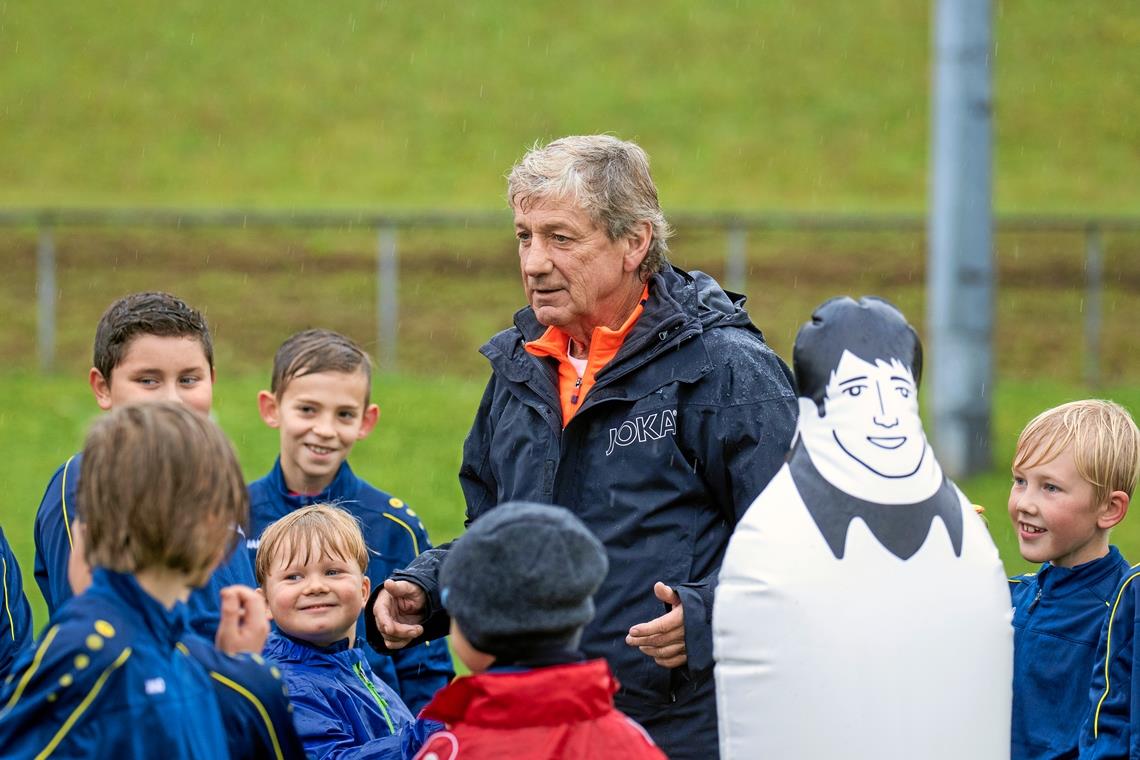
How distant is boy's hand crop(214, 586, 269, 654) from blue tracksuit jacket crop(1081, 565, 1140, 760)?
1958 millimetres

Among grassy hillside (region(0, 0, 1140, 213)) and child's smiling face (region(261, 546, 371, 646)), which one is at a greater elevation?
grassy hillside (region(0, 0, 1140, 213))

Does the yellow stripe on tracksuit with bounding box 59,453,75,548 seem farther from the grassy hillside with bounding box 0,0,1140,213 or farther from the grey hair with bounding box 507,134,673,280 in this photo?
the grassy hillside with bounding box 0,0,1140,213

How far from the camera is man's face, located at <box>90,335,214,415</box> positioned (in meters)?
4.51

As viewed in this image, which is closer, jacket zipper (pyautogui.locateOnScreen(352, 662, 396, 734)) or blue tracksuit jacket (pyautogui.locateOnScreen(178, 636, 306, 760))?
blue tracksuit jacket (pyautogui.locateOnScreen(178, 636, 306, 760))

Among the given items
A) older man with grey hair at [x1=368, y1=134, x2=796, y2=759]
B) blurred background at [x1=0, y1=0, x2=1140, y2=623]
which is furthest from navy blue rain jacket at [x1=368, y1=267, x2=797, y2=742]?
blurred background at [x1=0, y1=0, x2=1140, y2=623]

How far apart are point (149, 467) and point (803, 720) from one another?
1.33 m

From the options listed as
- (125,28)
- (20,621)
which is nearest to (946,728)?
(20,621)

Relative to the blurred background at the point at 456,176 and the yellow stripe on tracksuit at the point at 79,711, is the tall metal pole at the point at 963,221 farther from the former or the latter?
the yellow stripe on tracksuit at the point at 79,711

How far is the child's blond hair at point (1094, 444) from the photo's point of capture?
4.11m

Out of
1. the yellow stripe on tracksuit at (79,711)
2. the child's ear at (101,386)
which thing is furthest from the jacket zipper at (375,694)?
the yellow stripe on tracksuit at (79,711)

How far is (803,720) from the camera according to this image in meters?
3.04

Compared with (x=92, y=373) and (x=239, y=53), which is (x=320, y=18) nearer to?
(x=239, y=53)

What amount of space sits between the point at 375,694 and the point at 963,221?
841 cm

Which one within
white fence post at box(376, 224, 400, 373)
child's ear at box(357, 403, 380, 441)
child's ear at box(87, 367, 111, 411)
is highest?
white fence post at box(376, 224, 400, 373)
